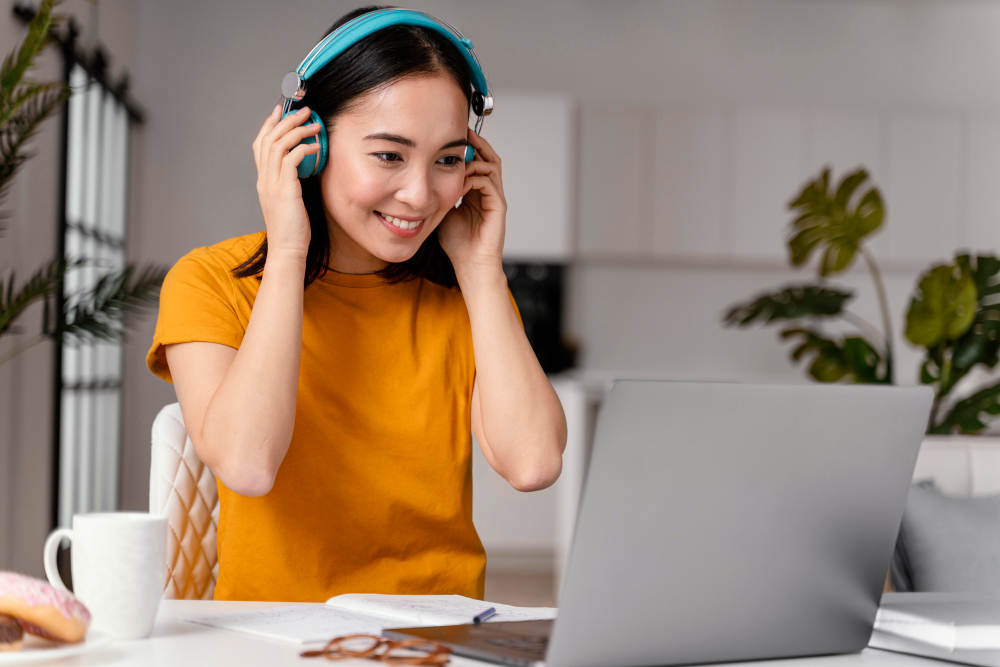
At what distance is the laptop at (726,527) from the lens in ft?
2.05

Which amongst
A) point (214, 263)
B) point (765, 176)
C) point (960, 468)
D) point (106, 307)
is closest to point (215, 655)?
point (214, 263)

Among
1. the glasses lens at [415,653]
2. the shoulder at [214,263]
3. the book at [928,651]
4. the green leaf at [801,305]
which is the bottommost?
the book at [928,651]

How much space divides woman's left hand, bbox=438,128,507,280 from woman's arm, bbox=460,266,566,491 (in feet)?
0.16

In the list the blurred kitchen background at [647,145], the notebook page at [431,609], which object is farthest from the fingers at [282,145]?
the blurred kitchen background at [647,145]

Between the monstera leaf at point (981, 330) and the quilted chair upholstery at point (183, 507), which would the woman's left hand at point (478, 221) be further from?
the monstera leaf at point (981, 330)

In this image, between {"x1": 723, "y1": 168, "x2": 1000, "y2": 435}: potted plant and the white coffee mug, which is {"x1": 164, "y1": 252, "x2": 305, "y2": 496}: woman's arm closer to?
the white coffee mug

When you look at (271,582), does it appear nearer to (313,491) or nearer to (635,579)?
(313,491)

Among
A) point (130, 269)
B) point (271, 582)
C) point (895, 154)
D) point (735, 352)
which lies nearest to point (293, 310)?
point (271, 582)

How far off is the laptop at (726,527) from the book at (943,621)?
5 cm

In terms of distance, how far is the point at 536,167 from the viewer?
504 cm

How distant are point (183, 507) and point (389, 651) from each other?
72 centimetres

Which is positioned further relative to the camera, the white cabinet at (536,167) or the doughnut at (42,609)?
the white cabinet at (536,167)

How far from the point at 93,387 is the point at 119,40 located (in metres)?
1.85

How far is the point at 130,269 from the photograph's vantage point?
2568 mm
